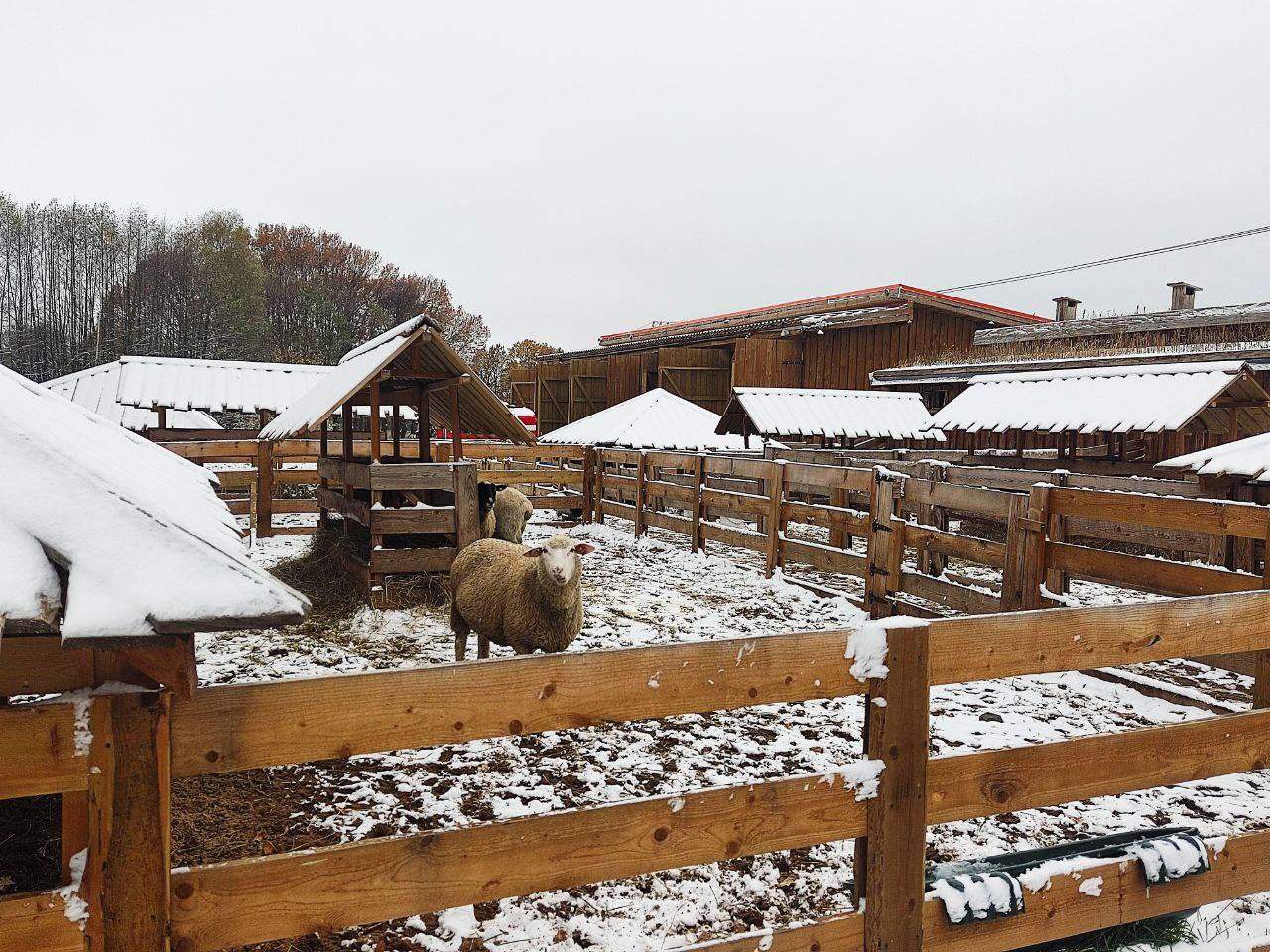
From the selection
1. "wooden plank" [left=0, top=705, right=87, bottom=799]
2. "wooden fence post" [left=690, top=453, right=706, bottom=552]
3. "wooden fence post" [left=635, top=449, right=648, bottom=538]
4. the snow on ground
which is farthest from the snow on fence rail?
"wooden fence post" [left=635, top=449, right=648, bottom=538]

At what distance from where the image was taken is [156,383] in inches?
731

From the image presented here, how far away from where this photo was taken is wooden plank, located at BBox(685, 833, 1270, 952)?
232cm

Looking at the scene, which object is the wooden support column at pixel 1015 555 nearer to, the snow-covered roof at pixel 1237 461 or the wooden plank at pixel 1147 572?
the wooden plank at pixel 1147 572

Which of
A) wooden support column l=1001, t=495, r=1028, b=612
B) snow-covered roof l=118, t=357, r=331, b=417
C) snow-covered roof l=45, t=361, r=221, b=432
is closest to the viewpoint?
wooden support column l=1001, t=495, r=1028, b=612

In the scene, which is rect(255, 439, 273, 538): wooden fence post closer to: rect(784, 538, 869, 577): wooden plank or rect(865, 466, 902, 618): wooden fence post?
rect(784, 538, 869, 577): wooden plank

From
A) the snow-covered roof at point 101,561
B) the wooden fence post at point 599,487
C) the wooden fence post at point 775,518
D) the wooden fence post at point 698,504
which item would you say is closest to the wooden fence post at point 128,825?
the snow-covered roof at point 101,561

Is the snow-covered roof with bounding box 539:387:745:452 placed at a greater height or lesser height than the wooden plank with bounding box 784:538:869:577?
greater

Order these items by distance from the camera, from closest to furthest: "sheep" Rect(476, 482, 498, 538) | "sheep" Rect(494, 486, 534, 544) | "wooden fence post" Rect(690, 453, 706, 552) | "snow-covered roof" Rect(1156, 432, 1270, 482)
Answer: "snow-covered roof" Rect(1156, 432, 1270, 482) → "sheep" Rect(476, 482, 498, 538) → "sheep" Rect(494, 486, 534, 544) → "wooden fence post" Rect(690, 453, 706, 552)

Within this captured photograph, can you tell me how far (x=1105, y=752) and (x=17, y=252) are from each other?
57710mm

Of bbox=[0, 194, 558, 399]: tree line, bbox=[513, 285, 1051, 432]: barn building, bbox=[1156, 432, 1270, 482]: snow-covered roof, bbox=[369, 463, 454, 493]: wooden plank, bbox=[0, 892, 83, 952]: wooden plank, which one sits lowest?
bbox=[0, 892, 83, 952]: wooden plank

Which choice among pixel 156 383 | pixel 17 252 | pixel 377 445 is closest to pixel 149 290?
pixel 17 252

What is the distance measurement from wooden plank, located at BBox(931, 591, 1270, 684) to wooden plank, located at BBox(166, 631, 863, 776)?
0.41 m

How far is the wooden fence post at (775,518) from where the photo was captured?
9.95 m

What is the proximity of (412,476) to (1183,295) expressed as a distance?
2568 cm
